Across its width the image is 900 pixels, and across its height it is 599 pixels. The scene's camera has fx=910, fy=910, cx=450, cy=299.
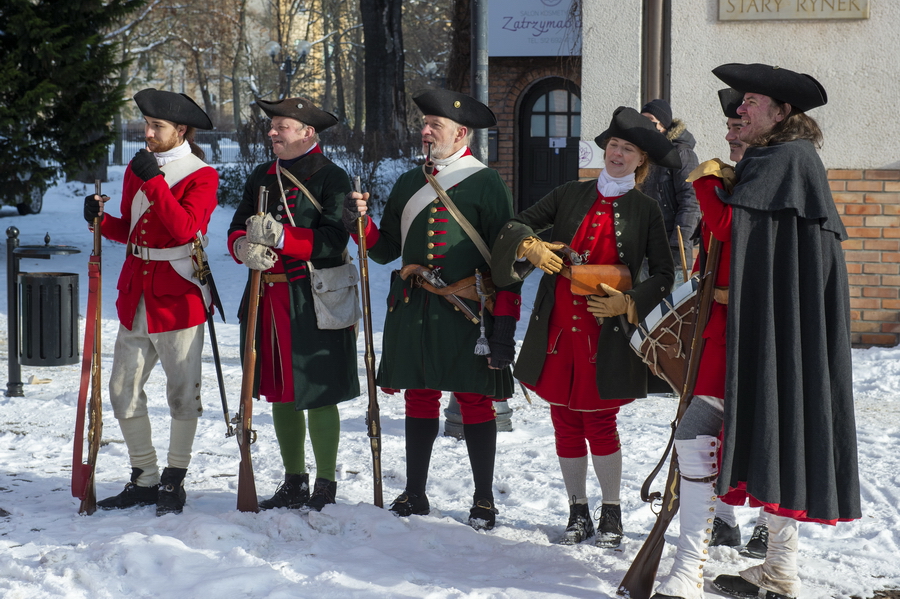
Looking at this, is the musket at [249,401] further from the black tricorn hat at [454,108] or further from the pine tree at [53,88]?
the pine tree at [53,88]

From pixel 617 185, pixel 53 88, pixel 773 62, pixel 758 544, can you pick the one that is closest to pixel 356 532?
pixel 758 544

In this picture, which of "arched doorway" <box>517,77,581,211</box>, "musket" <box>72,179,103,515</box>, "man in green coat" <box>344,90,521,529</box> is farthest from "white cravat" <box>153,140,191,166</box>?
"arched doorway" <box>517,77,581,211</box>

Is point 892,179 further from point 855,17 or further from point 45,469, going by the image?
point 45,469

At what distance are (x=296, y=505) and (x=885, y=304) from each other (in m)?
5.34

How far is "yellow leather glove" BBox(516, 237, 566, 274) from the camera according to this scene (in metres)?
3.53

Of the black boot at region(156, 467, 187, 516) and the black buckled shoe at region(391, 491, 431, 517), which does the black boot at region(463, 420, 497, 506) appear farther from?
the black boot at region(156, 467, 187, 516)

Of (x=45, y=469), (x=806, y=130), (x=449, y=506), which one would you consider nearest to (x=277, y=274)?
(x=449, y=506)

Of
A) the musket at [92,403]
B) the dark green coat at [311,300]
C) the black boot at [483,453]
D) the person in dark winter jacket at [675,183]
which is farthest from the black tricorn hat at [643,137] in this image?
the musket at [92,403]

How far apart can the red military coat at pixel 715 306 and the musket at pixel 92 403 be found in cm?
256

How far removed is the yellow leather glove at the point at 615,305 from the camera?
139 inches

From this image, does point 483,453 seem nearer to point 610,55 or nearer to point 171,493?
point 171,493

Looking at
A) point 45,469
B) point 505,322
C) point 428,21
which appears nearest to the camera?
point 505,322

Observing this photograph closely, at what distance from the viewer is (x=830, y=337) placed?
298 centimetres

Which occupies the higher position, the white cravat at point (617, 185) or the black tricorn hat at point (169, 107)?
the black tricorn hat at point (169, 107)
